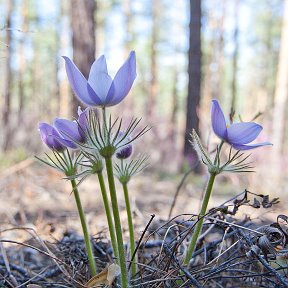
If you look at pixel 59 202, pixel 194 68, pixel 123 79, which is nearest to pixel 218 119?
pixel 123 79

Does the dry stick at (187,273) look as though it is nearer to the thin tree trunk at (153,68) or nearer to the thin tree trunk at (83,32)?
the thin tree trunk at (83,32)

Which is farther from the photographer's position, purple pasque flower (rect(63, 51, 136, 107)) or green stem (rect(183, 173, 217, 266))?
green stem (rect(183, 173, 217, 266))

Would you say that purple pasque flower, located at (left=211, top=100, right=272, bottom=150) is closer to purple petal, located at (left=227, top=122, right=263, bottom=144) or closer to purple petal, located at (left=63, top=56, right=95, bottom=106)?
purple petal, located at (left=227, top=122, right=263, bottom=144)

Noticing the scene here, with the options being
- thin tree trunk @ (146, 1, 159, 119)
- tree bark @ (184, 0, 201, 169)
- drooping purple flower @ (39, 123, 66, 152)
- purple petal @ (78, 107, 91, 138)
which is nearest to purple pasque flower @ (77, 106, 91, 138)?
purple petal @ (78, 107, 91, 138)

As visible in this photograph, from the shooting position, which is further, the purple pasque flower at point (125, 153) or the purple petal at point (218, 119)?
the purple pasque flower at point (125, 153)

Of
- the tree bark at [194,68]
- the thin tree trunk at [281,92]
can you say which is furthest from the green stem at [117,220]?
the thin tree trunk at [281,92]

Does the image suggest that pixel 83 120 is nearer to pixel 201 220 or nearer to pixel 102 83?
pixel 102 83
